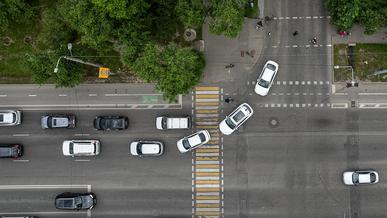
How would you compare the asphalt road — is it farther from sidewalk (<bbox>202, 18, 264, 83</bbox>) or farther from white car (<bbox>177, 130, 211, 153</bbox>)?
sidewalk (<bbox>202, 18, 264, 83</bbox>)

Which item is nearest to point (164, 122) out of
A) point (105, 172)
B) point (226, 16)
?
point (105, 172)

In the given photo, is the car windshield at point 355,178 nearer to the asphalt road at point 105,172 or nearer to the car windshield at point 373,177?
the car windshield at point 373,177

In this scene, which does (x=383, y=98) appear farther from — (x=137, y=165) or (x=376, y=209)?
(x=137, y=165)

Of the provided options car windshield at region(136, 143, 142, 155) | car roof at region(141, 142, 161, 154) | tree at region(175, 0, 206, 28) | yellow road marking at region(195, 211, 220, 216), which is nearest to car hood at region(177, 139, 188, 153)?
car roof at region(141, 142, 161, 154)

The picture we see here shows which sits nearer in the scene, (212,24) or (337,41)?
(212,24)

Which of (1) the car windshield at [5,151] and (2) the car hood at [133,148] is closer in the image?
(2) the car hood at [133,148]

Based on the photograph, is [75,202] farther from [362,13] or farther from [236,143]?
[362,13]

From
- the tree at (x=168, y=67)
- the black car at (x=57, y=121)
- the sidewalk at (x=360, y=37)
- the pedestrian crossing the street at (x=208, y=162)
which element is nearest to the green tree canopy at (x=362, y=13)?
the sidewalk at (x=360, y=37)

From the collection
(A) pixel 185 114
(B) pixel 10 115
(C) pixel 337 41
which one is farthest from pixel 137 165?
(C) pixel 337 41
